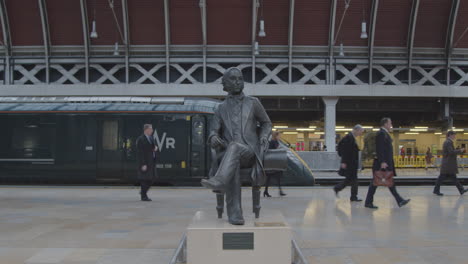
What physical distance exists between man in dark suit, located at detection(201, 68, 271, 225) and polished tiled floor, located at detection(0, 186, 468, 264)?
1.14 metres

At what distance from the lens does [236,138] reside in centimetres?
552

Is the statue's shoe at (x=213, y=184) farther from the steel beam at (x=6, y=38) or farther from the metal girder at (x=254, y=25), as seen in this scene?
the steel beam at (x=6, y=38)

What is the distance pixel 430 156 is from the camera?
27.6 meters

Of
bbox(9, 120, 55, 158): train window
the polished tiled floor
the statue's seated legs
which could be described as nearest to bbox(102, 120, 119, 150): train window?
bbox(9, 120, 55, 158): train window

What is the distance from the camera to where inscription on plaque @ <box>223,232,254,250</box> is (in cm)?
484

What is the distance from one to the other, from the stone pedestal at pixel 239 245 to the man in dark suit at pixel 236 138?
259mm

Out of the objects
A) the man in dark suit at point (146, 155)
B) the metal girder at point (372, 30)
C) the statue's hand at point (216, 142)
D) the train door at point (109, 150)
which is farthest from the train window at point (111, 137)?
the metal girder at point (372, 30)

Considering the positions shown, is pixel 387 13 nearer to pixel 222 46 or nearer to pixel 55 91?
pixel 222 46

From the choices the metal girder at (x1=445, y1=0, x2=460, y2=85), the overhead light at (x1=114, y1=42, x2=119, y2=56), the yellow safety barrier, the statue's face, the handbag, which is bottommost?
the yellow safety barrier

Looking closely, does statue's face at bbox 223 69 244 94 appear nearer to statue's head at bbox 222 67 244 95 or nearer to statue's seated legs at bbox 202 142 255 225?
statue's head at bbox 222 67 244 95

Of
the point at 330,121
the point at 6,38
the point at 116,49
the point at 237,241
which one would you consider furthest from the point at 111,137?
the point at 6,38

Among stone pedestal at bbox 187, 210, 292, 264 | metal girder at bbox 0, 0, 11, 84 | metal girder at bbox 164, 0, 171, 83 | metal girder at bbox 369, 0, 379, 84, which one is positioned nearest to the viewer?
stone pedestal at bbox 187, 210, 292, 264

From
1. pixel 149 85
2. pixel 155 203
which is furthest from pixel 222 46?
pixel 155 203

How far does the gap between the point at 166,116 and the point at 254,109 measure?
1116 cm
